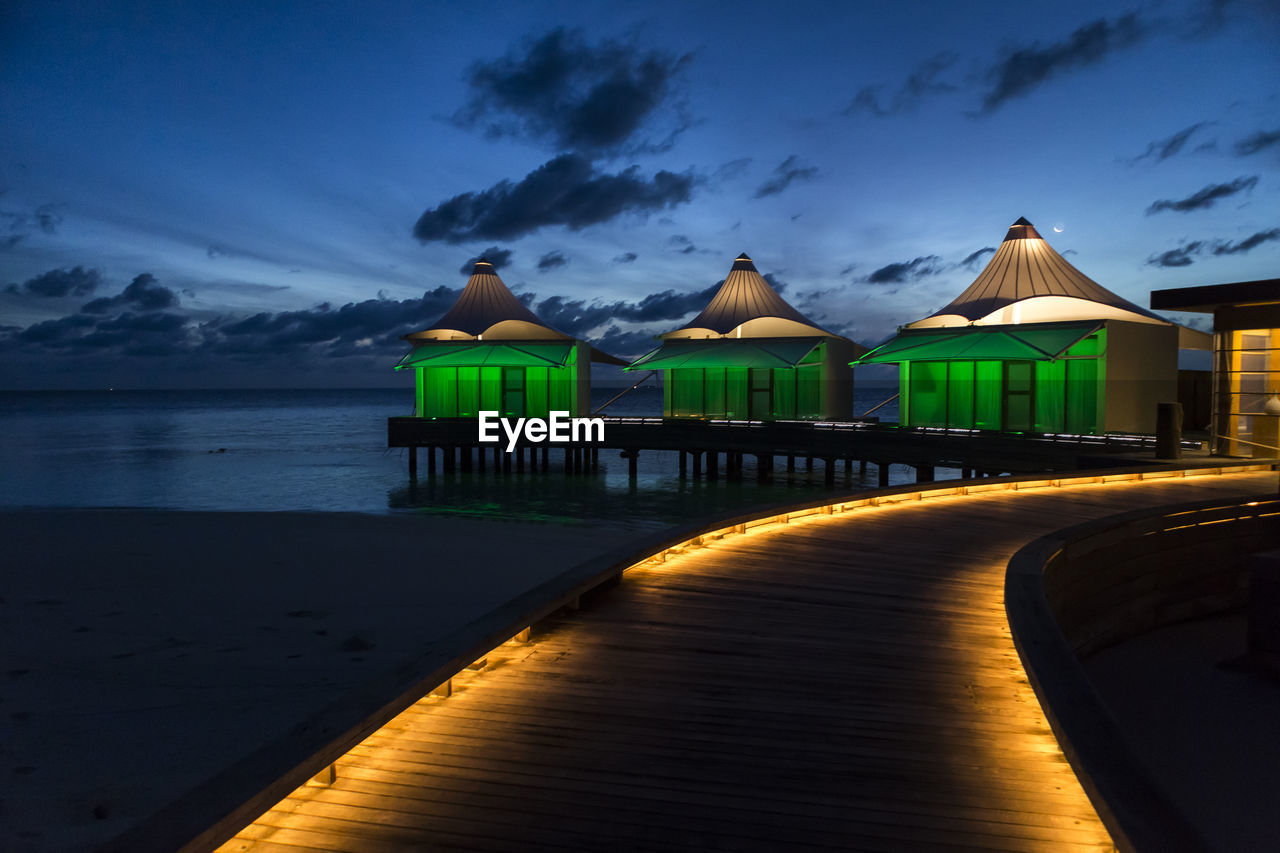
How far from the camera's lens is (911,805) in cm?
276

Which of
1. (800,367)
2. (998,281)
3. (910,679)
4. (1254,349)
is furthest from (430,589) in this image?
(998,281)

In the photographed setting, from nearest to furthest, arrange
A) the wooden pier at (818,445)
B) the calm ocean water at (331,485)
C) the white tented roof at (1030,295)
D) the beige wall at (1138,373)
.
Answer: the wooden pier at (818,445)
the beige wall at (1138,373)
the white tented roof at (1030,295)
the calm ocean water at (331,485)

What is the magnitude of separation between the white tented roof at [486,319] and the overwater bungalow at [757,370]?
3.85 m

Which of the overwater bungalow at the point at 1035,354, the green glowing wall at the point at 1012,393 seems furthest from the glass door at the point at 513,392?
the green glowing wall at the point at 1012,393

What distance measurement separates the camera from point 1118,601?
7559 mm

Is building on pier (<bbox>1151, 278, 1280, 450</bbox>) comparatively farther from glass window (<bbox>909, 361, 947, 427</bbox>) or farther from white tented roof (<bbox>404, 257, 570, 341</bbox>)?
white tented roof (<bbox>404, 257, 570, 341</bbox>)

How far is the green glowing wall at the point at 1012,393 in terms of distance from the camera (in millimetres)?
16984

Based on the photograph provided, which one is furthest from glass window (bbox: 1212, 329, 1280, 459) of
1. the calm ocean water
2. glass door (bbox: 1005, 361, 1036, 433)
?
the calm ocean water

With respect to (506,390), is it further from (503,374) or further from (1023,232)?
(1023,232)

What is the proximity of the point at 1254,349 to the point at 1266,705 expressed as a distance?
330 inches

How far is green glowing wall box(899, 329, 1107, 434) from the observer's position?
1698 centimetres

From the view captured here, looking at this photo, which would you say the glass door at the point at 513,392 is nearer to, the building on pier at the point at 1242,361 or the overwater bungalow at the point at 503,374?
the overwater bungalow at the point at 503,374

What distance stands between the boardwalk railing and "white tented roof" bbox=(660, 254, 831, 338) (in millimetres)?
15554

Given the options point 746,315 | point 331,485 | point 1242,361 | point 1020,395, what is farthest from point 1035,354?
point 331,485
